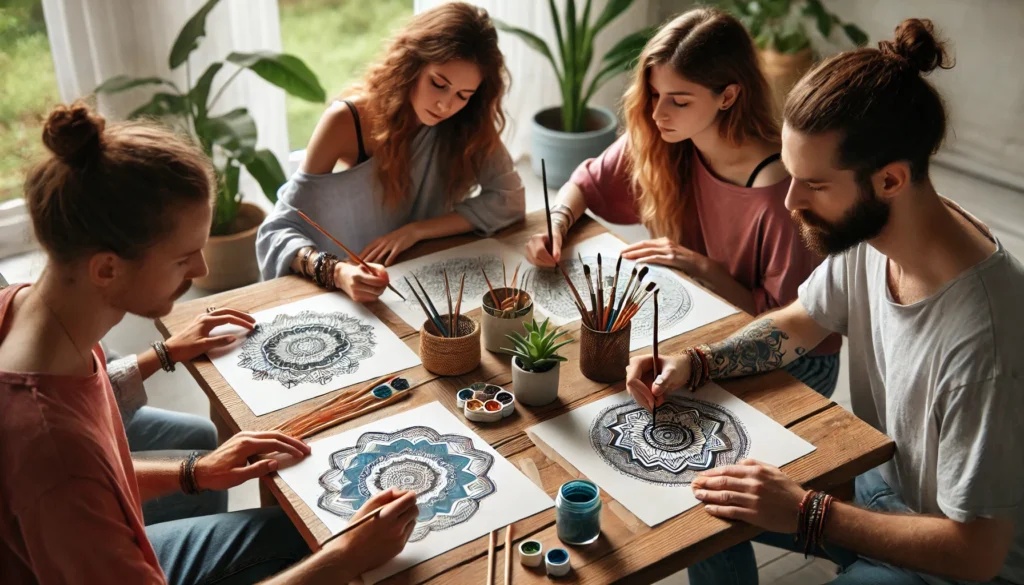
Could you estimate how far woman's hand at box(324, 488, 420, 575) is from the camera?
52.4 inches

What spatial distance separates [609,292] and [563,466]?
571 mm

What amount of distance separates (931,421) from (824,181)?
1.39ft

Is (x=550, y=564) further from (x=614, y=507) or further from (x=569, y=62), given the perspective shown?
(x=569, y=62)

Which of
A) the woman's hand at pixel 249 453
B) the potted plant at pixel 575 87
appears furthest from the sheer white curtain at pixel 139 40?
the woman's hand at pixel 249 453

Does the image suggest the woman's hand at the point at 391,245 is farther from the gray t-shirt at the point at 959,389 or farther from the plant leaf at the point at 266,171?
the plant leaf at the point at 266,171

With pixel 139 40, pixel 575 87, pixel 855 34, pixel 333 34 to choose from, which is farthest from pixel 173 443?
pixel 333 34

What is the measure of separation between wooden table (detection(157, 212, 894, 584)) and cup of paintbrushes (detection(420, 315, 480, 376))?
17 millimetres

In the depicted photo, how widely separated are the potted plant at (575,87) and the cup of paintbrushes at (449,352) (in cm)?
233

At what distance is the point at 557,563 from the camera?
1316mm

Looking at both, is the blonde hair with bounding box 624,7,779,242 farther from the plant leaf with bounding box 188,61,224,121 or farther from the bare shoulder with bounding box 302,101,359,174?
the plant leaf with bounding box 188,61,224,121

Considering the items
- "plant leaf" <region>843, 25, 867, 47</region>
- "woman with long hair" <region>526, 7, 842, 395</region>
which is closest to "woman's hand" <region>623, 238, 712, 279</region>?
"woman with long hair" <region>526, 7, 842, 395</region>

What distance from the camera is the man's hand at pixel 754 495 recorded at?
1439 mm

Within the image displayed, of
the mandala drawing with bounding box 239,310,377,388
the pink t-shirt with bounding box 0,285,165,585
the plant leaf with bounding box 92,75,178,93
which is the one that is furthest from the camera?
the plant leaf with bounding box 92,75,178,93

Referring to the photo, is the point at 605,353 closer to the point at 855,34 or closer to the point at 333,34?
the point at 855,34
